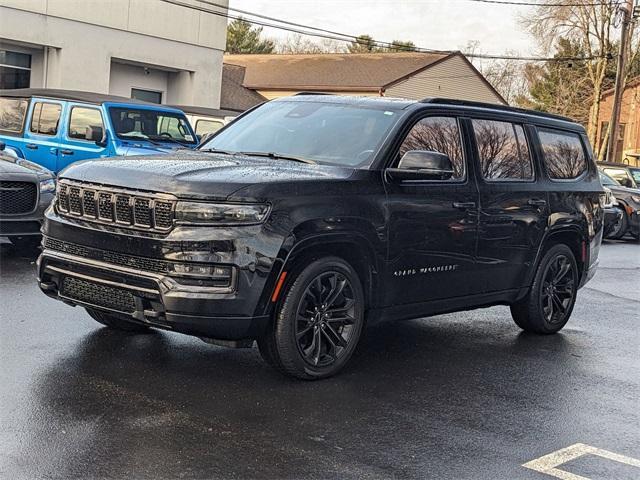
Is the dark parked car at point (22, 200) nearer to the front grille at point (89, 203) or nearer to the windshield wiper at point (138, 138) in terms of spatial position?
the windshield wiper at point (138, 138)

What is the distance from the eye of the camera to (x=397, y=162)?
6.61 meters

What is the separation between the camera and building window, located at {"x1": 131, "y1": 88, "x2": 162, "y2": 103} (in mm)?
29859

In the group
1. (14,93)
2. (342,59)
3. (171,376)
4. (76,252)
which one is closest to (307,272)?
(171,376)

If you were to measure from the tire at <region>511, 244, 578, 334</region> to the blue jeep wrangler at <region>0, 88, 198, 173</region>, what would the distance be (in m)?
7.27

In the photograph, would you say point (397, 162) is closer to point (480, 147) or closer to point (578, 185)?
point (480, 147)

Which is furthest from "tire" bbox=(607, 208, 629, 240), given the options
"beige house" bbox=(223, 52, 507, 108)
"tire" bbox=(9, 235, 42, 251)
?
"beige house" bbox=(223, 52, 507, 108)

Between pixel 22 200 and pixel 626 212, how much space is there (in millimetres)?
14650

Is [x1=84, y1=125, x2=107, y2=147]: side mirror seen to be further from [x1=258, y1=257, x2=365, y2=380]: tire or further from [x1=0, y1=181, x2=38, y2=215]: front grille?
[x1=258, y1=257, x2=365, y2=380]: tire

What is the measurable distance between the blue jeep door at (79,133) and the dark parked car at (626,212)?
11591 millimetres

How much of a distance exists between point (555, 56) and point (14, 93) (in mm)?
47353

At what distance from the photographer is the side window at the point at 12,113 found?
15.4 metres

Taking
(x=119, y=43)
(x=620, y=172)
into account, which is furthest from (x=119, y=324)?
(x=119, y=43)

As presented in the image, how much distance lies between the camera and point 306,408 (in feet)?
18.1

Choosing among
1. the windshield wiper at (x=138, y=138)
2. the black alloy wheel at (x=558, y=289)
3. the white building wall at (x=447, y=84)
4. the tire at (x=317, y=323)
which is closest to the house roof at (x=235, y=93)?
the white building wall at (x=447, y=84)
